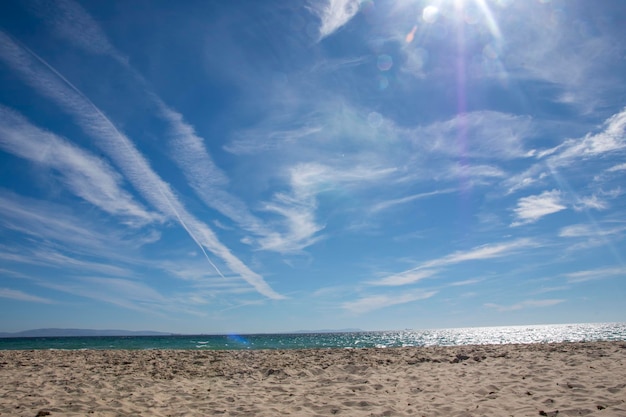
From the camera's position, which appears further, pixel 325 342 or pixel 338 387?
pixel 325 342

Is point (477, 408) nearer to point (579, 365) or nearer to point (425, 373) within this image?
point (425, 373)

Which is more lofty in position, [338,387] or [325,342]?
[338,387]

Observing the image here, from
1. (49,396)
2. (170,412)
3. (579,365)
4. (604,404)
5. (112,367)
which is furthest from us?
(112,367)

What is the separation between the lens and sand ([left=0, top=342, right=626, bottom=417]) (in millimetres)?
7598

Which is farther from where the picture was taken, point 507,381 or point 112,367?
point 112,367

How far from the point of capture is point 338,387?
9.86 m

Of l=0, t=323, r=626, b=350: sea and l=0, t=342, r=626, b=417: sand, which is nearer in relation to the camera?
l=0, t=342, r=626, b=417: sand

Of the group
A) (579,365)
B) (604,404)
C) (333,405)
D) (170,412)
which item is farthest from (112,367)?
(579,365)

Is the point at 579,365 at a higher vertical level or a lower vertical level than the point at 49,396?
higher

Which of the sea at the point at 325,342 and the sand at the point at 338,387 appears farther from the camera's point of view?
the sea at the point at 325,342

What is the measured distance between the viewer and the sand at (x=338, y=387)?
7.60 metres

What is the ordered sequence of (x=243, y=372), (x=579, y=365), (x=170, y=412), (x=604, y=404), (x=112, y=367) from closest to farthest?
(x=604, y=404)
(x=170, y=412)
(x=579, y=365)
(x=243, y=372)
(x=112, y=367)

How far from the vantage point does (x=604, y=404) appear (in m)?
6.94

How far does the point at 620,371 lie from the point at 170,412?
11812mm
